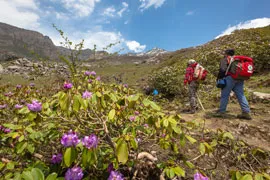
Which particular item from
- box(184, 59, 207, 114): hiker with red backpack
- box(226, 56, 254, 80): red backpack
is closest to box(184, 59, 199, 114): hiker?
box(184, 59, 207, 114): hiker with red backpack

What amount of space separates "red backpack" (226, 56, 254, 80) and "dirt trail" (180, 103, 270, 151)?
1.06 m

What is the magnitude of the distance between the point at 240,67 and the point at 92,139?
13.4 feet

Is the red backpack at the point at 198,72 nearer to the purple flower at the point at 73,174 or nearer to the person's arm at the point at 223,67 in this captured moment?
the person's arm at the point at 223,67

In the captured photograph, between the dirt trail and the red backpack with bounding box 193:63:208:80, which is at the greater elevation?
the red backpack with bounding box 193:63:208:80

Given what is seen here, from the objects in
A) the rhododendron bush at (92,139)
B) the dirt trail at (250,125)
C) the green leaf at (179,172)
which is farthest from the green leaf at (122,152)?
the dirt trail at (250,125)

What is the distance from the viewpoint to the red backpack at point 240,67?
4.18 metres

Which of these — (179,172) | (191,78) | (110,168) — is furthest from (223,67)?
(110,168)

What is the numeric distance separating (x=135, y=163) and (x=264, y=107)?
206 inches

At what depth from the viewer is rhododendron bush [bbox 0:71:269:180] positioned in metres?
1.21

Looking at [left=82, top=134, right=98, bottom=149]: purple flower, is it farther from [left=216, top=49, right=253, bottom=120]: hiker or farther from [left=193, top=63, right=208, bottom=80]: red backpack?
[left=193, top=63, right=208, bottom=80]: red backpack

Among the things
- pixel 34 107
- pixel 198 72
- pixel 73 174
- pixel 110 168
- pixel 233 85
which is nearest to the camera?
pixel 73 174

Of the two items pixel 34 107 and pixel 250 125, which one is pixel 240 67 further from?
pixel 34 107

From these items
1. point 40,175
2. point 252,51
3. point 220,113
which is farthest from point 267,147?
point 252,51

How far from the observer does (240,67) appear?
165 inches
